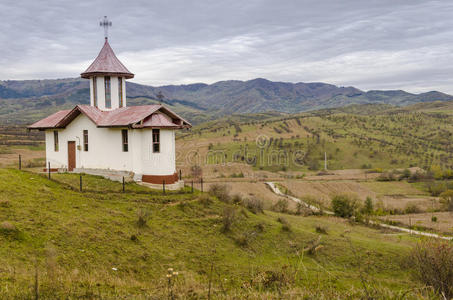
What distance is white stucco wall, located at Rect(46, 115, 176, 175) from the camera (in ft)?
81.8

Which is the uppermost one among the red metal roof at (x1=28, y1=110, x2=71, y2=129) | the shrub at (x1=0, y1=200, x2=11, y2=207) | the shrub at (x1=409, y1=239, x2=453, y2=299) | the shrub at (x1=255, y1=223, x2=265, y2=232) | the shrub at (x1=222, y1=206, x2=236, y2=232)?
the red metal roof at (x1=28, y1=110, x2=71, y2=129)

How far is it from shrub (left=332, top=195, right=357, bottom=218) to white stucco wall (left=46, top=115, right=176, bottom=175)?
79.0ft

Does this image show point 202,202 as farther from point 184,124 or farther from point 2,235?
point 2,235

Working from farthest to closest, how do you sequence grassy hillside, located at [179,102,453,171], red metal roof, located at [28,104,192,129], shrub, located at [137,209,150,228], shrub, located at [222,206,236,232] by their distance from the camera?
1. grassy hillside, located at [179,102,453,171]
2. red metal roof, located at [28,104,192,129]
3. shrub, located at [222,206,236,232]
4. shrub, located at [137,209,150,228]

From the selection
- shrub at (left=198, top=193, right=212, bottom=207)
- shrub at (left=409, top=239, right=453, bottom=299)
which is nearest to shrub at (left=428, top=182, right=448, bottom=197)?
shrub at (left=198, top=193, right=212, bottom=207)

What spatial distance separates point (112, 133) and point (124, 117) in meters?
1.54

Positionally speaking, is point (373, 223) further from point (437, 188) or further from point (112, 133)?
point (437, 188)

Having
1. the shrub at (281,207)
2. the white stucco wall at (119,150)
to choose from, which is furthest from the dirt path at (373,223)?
the white stucco wall at (119,150)

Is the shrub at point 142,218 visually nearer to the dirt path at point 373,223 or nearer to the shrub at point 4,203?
the shrub at point 4,203

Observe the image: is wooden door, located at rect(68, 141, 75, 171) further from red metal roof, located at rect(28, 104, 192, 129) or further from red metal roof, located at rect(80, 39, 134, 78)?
red metal roof, located at rect(80, 39, 134, 78)

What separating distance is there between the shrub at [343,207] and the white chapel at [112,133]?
75.7ft

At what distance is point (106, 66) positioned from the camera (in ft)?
90.3

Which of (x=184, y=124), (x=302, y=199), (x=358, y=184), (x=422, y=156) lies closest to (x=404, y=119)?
(x=422, y=156)

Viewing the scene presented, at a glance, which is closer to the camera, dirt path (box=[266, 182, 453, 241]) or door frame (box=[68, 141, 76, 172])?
door frame (box=[68, 141, 76, 172])
